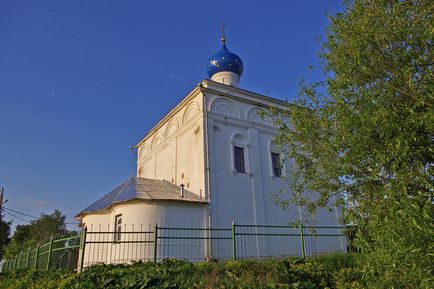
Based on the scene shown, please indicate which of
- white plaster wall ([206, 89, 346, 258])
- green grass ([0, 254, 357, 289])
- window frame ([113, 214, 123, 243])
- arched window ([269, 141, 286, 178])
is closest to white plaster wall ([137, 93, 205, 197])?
white plaster wall ([206, 89, 346, 258])

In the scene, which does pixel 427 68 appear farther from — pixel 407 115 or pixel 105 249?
pixel 105 249

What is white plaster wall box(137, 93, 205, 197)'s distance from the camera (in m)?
14.6

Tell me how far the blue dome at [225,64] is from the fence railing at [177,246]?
28.5 feet

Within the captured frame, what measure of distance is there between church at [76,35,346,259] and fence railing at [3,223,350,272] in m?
0.08

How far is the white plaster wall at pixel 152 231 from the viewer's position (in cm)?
Answer: 1211

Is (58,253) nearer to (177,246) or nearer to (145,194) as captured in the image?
(145,194)

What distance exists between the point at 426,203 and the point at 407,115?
1.42 m

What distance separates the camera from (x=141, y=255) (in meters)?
11.9

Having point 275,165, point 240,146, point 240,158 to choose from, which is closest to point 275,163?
point 275,165

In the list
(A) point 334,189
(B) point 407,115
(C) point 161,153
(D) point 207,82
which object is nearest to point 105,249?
(C) point 161,153

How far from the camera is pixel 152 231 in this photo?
1211 cm

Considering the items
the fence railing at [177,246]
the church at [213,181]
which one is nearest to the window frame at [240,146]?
the church at [213,181]

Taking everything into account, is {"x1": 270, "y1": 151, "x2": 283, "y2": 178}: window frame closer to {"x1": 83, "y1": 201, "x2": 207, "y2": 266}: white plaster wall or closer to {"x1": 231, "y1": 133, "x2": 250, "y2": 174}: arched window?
{"x1": 231, "y1": 133, "x2": 250, "y2": 174}: arched window

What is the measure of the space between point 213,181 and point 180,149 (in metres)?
3.07
